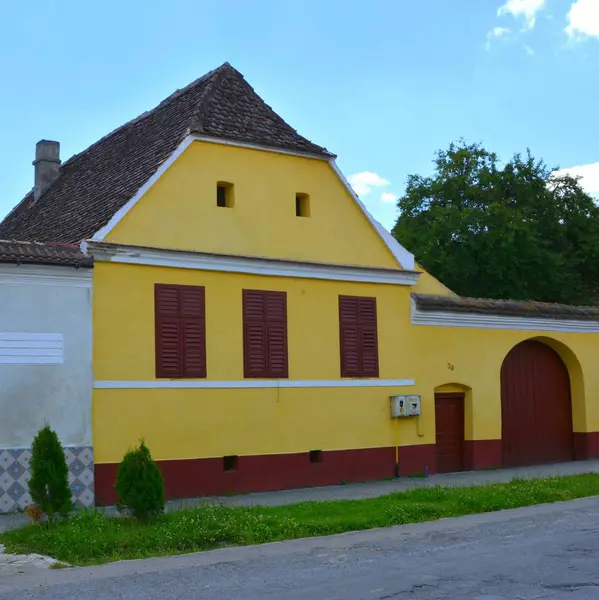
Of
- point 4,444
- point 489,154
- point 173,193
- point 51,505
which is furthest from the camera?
point 489,154

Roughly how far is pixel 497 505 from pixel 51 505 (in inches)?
263

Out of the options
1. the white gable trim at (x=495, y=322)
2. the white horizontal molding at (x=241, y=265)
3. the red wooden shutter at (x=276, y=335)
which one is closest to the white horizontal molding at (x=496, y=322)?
the white gable trim at (x=495, y=322)

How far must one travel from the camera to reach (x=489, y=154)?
141 feet

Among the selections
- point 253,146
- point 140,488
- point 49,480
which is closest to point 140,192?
point 253,146

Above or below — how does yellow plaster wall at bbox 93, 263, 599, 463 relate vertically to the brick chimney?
below

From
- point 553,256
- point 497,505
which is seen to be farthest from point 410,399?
point 553,256

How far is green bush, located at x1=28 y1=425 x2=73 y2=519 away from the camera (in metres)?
11.7

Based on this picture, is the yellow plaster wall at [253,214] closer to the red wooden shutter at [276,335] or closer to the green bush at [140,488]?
the red wooden shutter at [276,335]

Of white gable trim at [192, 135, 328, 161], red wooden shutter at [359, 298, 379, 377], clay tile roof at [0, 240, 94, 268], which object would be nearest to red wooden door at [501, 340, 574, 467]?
red wooden shutter at [359, 298, 379, 377]

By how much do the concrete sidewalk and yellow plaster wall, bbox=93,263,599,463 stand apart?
0.85 m

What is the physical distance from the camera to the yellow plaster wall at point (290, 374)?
15.1 m

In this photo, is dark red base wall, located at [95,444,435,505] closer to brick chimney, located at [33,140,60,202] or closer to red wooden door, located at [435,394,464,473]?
red wooden door, located at [435,394,464,473]

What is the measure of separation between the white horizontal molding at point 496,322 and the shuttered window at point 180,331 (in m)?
5.28

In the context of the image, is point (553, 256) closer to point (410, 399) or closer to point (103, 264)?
point (410, 399)
